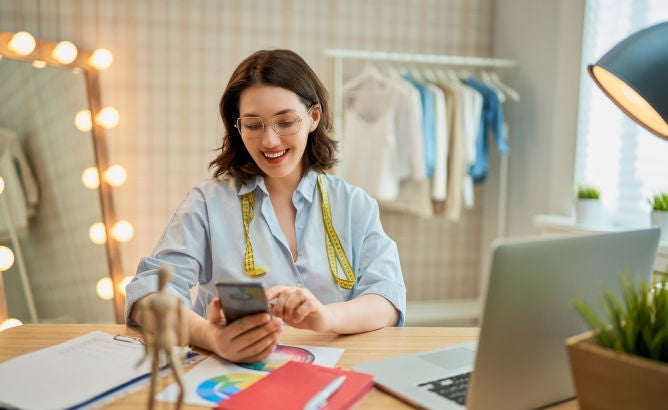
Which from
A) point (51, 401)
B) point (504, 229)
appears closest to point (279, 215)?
point (51, 401)

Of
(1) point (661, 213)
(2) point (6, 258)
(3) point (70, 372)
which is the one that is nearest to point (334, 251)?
(3) point (70, 372)

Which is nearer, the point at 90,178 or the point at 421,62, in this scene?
the point at 90,178

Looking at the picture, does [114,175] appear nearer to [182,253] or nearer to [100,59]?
[100,59]

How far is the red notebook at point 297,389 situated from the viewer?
2.74 ft

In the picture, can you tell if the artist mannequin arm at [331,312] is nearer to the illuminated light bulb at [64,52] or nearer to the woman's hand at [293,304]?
the woman's hand at [293,304]

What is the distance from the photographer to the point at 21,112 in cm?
261

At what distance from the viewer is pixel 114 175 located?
300cm

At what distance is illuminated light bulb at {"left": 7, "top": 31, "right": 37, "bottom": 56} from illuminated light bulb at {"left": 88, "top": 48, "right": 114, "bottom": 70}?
11.8 inches

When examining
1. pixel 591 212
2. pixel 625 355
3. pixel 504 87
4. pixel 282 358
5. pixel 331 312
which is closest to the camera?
pixel 625 355

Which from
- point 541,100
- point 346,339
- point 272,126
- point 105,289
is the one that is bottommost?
point 105,289

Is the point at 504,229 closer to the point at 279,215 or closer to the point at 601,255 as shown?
the point at 279,215

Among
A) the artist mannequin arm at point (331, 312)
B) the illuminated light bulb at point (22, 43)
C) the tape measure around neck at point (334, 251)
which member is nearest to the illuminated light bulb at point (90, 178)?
the illuminated light bulb at point (22, 43)

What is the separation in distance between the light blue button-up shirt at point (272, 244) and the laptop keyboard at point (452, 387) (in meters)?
0.42

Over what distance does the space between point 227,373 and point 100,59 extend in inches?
97.1
